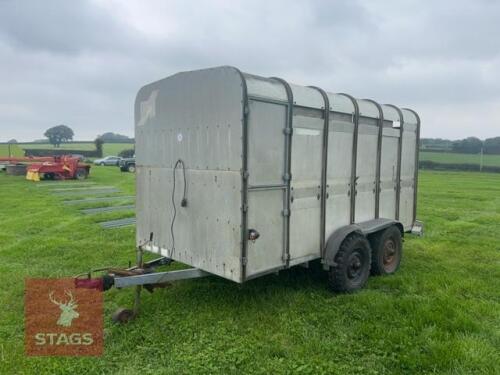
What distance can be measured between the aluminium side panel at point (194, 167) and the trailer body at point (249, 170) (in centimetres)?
1

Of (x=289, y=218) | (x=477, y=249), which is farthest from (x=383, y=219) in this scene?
(x=477, y=249)

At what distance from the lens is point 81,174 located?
24234 millimetres

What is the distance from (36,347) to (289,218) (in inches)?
117

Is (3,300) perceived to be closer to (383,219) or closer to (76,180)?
(383,219)

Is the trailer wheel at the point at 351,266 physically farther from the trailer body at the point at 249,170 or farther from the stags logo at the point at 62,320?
the stags logo at the point at 62,320

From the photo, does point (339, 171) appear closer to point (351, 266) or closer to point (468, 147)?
point (351, 266)

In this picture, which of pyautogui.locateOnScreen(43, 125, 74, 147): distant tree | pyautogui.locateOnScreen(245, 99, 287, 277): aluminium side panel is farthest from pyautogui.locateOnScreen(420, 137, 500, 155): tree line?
pyautogui.locateOnScreen(43, 125, 74, 147): distant tree

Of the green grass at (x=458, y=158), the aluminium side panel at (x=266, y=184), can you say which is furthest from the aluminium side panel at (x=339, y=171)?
the green grass at (x=458, y=158)

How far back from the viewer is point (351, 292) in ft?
17.0

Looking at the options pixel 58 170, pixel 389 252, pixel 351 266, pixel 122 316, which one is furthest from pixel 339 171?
pixel 58 170

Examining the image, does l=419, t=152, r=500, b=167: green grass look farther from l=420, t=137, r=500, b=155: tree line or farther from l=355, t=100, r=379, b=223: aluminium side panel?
l=355, t=100, r=379, b=223: aluminium side panel

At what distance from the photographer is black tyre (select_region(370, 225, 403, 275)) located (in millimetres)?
5801

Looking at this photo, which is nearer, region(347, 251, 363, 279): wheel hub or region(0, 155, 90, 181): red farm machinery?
region(347, 251, 363, 279): wheel hub

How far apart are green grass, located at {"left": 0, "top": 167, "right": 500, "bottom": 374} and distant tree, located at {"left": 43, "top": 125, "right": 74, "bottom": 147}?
90.4 metres
